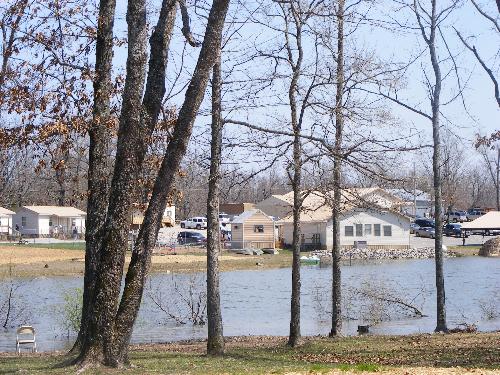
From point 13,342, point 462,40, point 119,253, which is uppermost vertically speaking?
point 462,40

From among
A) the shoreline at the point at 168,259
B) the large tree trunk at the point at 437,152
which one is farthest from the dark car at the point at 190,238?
the large tree trunk at the point at 437,152

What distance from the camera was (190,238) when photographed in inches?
2731

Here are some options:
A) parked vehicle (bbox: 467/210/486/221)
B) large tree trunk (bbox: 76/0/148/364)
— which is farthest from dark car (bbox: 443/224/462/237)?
large tree trunk (bbox: 76/0/148/364)

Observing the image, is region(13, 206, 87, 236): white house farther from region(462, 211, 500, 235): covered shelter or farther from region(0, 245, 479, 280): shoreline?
region(462, 211, 500, 235): covered shelter

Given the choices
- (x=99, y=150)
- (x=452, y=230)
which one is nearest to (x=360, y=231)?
(x=452, y=230)

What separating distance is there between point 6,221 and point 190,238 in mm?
21322

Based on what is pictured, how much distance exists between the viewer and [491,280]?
40688mm

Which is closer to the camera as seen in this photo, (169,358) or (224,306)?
(169,358)

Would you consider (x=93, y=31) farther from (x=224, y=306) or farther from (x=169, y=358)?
(x=224, y=306)

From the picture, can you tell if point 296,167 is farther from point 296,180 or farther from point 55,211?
point 55,211

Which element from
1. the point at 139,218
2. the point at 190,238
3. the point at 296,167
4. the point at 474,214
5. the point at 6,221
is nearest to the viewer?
the point at 296,167

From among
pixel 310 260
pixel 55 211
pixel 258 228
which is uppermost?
pixel 55 211

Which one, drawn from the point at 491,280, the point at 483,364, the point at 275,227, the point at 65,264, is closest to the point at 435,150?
the point at 483,364

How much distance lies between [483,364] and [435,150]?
30.0 feet
